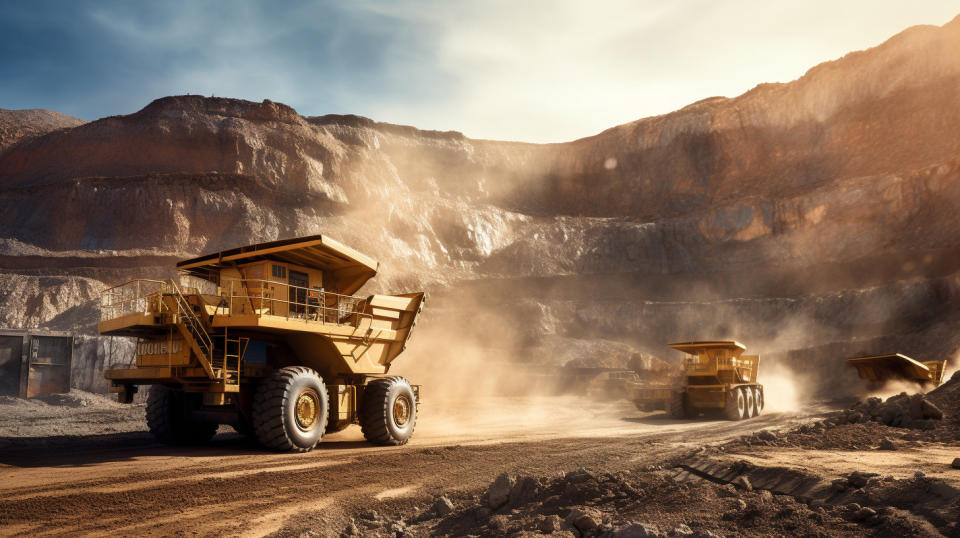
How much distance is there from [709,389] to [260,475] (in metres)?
16.4

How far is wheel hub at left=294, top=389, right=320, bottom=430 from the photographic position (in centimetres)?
1137

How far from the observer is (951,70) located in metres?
58.9

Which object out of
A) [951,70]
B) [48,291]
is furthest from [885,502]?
[951,70]

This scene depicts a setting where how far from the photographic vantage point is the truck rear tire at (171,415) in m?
12.7

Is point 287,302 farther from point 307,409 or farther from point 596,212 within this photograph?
point 596,212

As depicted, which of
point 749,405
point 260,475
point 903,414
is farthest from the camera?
point 749,405

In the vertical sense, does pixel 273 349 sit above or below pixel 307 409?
above

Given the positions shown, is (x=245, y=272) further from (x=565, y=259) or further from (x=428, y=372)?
(x=565, y=259)

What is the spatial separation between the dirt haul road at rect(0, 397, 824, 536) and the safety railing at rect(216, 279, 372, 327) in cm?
253

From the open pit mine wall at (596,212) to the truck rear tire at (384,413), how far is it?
27.1 metres

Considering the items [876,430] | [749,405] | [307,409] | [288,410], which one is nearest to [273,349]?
[307,409]

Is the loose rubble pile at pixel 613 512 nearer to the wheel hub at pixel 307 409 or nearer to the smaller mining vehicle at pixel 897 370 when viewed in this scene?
the wheel hub at pixel 307 409

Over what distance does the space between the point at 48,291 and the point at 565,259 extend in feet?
136

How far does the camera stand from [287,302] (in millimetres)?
11875
